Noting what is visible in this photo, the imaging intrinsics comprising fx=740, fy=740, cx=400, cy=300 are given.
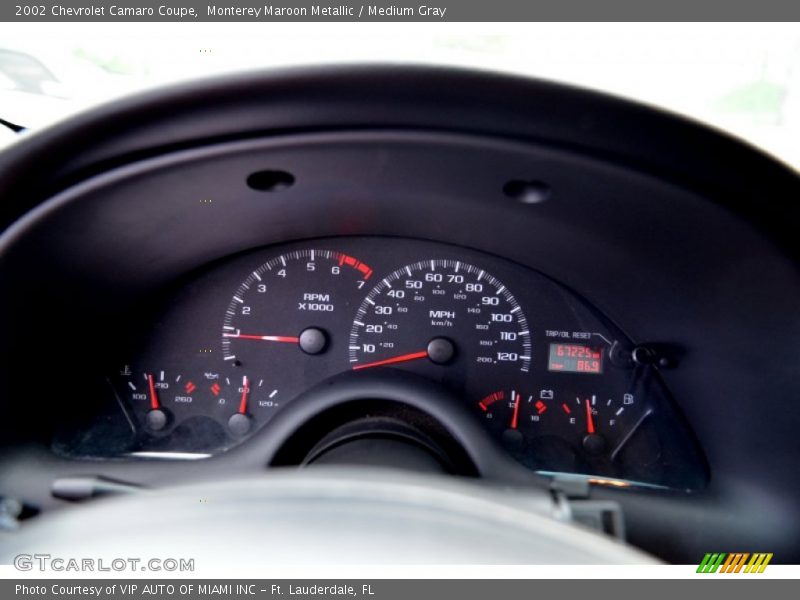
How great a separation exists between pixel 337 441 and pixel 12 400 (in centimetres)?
83

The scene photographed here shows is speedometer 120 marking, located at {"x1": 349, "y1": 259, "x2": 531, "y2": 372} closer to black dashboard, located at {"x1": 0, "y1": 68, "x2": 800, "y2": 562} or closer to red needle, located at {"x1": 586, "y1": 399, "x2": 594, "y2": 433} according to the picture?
black dashboard, located at {"x1": 0, "y1": 68, "x2": 800, "y2": 562}

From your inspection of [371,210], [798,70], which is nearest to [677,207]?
[798,70]

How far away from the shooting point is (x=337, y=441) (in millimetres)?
1796

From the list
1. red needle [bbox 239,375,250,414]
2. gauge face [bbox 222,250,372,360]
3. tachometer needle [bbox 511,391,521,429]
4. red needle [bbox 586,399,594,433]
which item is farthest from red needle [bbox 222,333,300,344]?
red needle [bbox 586,399,594,433]

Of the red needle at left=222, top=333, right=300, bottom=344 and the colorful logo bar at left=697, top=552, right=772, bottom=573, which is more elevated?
the red needle at left=222, top=333, right=300, bottom=344

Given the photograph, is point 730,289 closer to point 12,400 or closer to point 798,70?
point 798,70

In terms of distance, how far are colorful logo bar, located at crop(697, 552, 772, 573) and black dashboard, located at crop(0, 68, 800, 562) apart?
35 mm

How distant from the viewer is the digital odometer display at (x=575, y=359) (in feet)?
6.70

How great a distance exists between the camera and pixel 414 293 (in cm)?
209

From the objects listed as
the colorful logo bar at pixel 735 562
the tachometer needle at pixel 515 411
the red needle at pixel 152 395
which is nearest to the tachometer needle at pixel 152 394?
the red needle at pixel 152 395

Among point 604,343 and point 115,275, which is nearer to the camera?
point 115,275

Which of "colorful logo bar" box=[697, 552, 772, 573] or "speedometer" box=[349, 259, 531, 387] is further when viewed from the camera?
"speedometer" box=[349, 259, 531, 387]

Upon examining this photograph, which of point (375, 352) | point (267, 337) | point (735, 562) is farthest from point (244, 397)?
point (735, 562)

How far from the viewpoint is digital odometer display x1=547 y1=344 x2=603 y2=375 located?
6.70 ft
